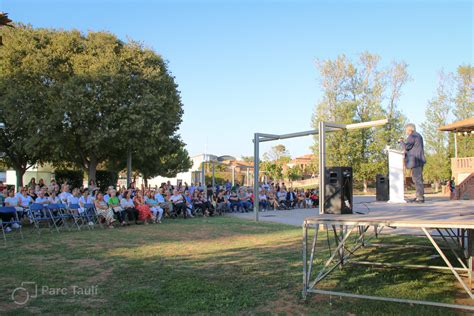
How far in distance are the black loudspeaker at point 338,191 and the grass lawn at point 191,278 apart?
3.19 feet

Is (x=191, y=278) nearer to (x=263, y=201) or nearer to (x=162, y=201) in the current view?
(x=162, y=201)

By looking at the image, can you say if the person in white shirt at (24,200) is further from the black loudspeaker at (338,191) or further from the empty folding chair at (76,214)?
the black loudspeaker at (338,191)

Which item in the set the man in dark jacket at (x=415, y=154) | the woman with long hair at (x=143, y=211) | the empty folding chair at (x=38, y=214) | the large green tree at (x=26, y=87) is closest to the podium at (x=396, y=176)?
the man in dark jacket at (x=415, y=154)

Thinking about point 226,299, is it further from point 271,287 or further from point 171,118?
point 171,118

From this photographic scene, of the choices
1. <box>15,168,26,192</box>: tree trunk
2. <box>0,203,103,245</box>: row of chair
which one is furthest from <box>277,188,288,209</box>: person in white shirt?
<box>15,168,26,192</box>: tree trunk

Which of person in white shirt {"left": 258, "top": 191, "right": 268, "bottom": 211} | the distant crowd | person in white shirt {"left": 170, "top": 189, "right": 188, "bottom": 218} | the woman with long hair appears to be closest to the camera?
the distant crowd

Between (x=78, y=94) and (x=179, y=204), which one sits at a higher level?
(x=78, y=94)

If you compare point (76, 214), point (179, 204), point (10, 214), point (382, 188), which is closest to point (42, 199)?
point (10, 214)

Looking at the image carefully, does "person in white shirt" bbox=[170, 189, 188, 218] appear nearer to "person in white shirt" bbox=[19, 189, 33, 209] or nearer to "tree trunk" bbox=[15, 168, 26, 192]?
"person in white shirt" bbox=[19, 189, 33, 209]

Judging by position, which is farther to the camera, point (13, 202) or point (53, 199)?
point (53, 199)

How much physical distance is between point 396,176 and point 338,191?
210 cm

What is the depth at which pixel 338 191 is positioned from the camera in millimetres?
5668

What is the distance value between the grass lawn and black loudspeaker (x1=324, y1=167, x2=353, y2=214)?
0.97m

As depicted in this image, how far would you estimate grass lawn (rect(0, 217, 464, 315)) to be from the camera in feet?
14.8
